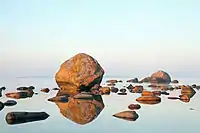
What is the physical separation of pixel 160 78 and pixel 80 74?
76.1 feet

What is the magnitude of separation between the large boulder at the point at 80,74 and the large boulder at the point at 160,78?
69.2 feet

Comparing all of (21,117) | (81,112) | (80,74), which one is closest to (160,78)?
(80,74)

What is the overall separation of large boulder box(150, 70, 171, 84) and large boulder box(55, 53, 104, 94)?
2108 centimetres

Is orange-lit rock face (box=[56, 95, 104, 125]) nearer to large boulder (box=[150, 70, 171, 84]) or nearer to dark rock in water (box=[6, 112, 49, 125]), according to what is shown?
dark rock in water (box=[6, 112, 49, 125])

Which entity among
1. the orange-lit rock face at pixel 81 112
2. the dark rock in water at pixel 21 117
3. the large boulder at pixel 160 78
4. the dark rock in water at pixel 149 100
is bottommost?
the large boulder at pixel 160 78

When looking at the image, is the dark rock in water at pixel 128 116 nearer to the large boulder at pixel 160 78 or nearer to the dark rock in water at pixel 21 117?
the dark rock in water at pixel 21 117

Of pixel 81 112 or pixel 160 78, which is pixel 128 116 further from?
pixel 160 78

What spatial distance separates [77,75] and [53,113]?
10.8m

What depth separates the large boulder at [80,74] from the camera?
26062mm

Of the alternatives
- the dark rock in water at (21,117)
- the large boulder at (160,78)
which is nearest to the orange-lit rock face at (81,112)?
the dark rock in water at (21,117)

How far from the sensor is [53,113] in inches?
607

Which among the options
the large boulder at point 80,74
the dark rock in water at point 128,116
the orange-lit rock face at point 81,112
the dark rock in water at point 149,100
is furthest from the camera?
the large boulder at point 80,74

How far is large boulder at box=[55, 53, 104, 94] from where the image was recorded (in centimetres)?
2606

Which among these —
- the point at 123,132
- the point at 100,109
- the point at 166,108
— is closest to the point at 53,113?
the point at 100,109
